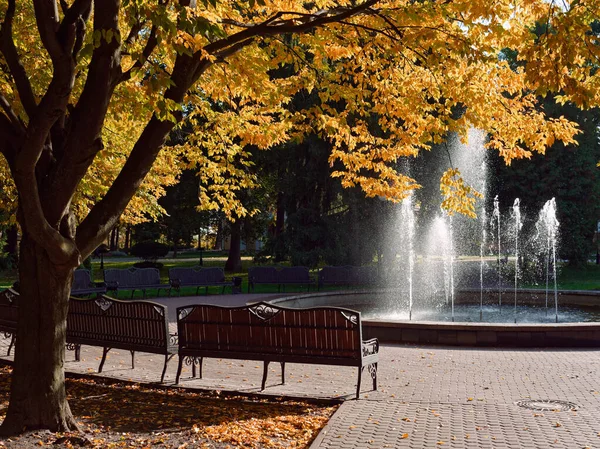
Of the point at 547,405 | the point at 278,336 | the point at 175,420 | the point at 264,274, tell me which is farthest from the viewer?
the point at 264,274

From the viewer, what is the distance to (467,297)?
21.7m

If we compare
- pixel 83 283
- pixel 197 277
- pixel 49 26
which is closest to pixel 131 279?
pixel 83 283

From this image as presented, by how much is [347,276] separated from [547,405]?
16945 millimetres

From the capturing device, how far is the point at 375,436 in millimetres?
6078

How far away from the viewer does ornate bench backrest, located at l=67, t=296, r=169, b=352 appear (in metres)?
8.89

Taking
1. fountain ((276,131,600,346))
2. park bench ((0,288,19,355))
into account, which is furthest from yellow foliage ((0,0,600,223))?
park bench ((0,288,19,355))

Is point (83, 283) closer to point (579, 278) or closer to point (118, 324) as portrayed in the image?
point (118, 324)

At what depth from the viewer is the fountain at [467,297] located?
1230cm

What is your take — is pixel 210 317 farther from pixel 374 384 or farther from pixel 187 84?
pixel 187 84

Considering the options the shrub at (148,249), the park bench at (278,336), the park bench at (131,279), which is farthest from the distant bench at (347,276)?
the park bench at (278,336)

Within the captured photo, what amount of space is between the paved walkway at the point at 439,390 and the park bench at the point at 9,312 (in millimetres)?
530

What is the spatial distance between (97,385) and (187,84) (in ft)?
13.0

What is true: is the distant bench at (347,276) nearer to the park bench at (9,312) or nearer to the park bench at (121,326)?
the park bench at (9,312)

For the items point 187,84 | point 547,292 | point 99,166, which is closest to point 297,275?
point 547,292
